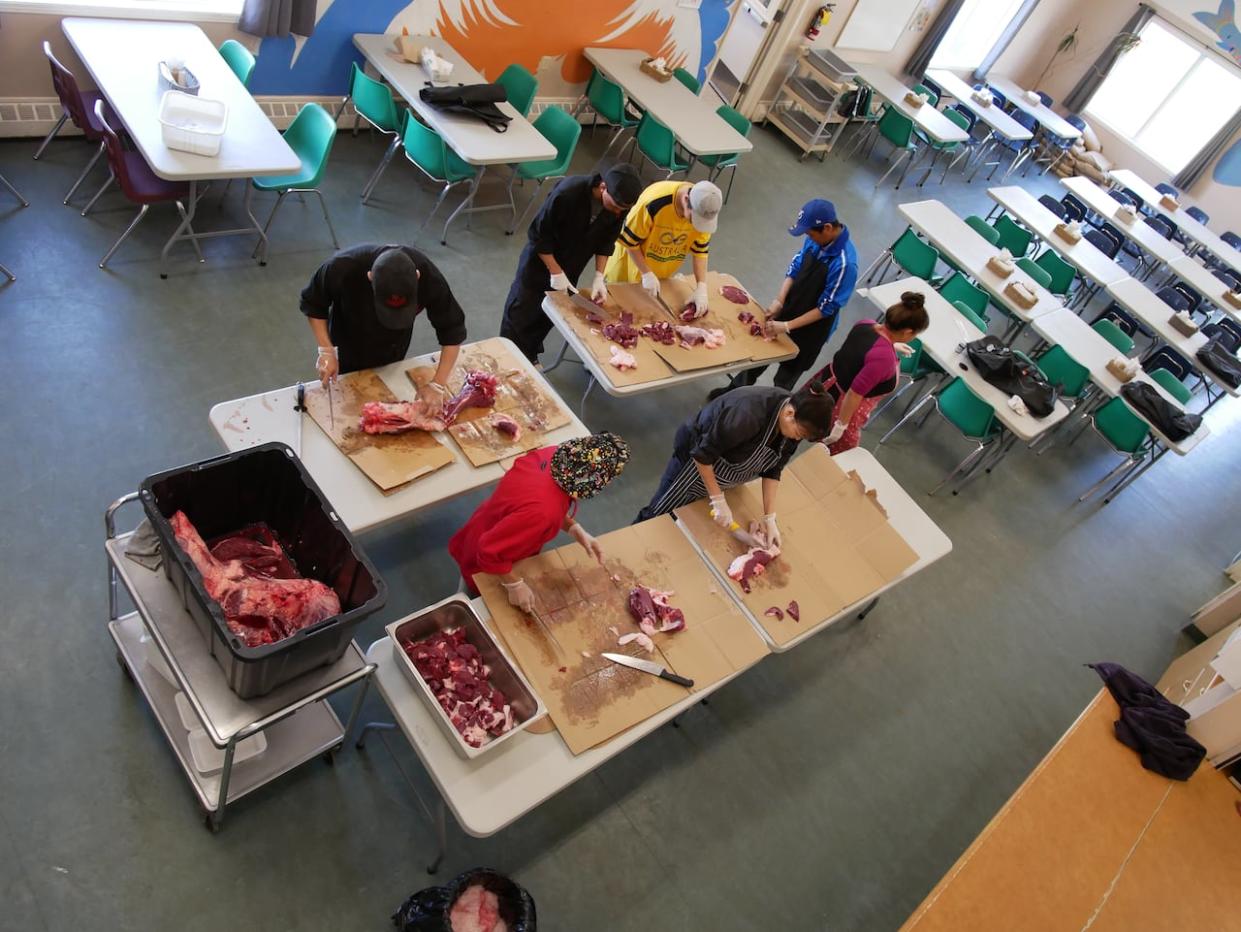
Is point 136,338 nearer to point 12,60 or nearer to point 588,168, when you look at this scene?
point 12,60

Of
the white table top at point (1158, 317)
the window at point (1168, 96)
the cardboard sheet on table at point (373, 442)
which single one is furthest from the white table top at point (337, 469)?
the window at point (1168, 96)

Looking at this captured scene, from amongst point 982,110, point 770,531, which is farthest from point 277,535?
point 982,110

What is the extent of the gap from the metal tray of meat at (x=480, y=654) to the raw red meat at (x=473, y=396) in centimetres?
91

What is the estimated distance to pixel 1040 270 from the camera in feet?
23.0

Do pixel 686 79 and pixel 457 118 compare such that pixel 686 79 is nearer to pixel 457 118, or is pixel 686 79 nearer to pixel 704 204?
pixel 457 118

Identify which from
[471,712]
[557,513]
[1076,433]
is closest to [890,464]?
[1076,433]

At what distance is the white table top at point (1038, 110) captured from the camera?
419 inches

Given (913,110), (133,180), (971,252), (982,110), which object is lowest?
(133,180)

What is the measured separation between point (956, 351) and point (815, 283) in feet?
5.13

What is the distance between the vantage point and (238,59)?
199 inches

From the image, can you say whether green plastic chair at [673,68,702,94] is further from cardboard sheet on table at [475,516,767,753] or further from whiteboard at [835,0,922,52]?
cardboard sheet on table at [475,516,767,753]

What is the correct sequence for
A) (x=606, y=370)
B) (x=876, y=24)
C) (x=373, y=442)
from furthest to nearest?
1. (x=876, y=24)
2. (x=606, y=370)
3. (x=373, y=442)

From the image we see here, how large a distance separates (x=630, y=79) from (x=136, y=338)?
4.87 metres

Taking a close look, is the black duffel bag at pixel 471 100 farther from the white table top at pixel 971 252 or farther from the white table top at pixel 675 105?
the white table top at pixel 971 252
